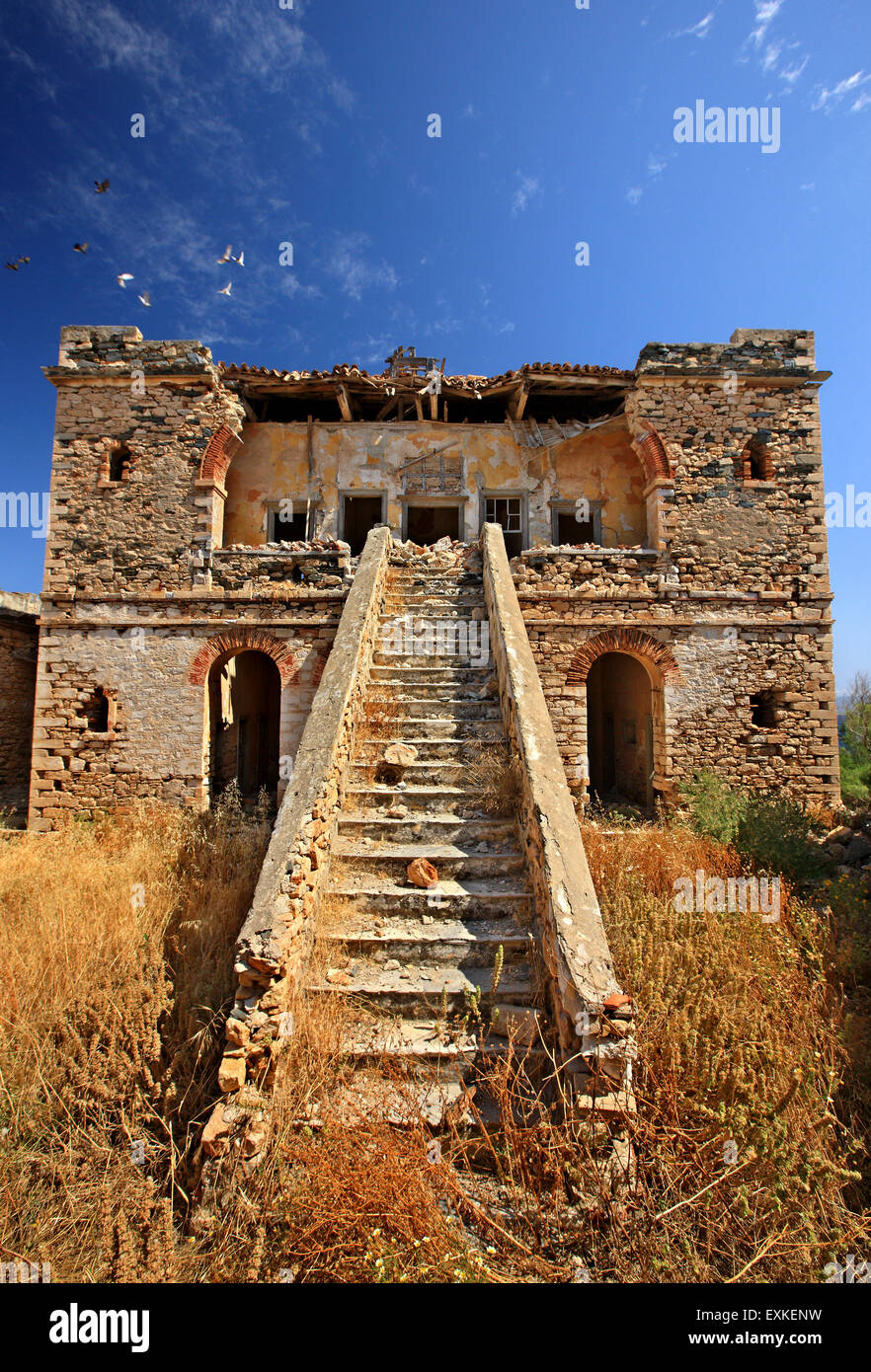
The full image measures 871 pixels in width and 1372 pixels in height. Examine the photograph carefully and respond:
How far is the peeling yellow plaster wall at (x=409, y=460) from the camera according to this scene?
1182 cm

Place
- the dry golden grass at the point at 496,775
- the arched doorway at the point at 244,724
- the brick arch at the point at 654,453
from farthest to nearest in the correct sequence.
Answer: the arched doorway at the point at 244,724, the brick arch at the point at 654,453, the dry golden grass at the point at 496,775

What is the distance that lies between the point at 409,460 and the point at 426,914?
399 inches

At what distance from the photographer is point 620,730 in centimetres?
1318

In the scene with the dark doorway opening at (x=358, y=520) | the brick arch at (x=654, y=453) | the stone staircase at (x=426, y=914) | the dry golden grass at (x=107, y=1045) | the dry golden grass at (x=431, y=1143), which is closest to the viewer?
the dry golden grass at (x=431, y=1143)

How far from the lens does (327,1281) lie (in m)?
2.22

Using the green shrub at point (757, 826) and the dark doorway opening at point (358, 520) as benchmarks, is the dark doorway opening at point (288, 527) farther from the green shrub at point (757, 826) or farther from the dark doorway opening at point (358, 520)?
the green shrub at point (757, 826)

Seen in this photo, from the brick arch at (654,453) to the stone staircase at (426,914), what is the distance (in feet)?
21.1

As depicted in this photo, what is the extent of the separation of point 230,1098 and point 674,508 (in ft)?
34.2

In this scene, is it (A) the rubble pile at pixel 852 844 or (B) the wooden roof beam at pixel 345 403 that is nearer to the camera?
(A) the rubble pile at pixel 852 844

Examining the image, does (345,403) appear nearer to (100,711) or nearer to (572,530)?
(572,530)

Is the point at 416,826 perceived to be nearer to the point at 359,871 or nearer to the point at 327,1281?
the point at 359,871

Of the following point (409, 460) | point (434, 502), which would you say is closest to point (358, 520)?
point (409, 460)

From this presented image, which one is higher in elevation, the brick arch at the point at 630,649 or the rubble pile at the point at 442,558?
the rubble pile at the point at 442,558

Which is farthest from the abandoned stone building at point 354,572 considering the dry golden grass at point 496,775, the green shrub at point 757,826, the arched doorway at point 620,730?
the dry golden grass at point 496,775
